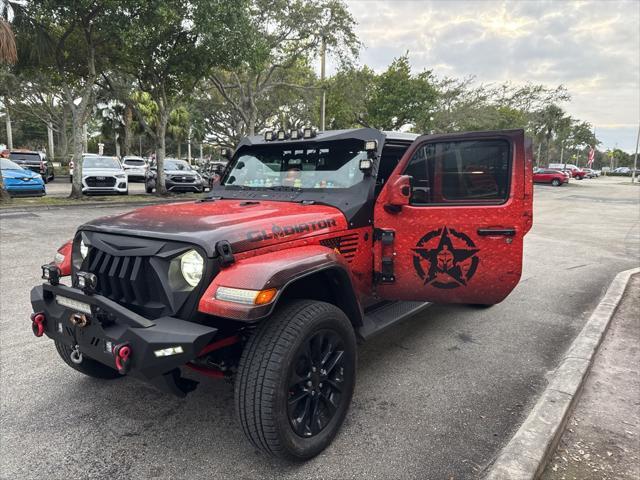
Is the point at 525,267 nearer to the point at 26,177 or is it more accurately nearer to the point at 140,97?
the point at 26,177

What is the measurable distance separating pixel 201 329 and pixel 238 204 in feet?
4.37

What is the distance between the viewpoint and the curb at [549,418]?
2.19 metres

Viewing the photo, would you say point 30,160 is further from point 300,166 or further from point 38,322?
point 38,322

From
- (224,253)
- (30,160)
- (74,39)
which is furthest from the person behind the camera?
(30,160)

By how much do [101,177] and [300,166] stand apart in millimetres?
13671

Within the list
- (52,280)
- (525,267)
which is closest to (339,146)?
(52,280)

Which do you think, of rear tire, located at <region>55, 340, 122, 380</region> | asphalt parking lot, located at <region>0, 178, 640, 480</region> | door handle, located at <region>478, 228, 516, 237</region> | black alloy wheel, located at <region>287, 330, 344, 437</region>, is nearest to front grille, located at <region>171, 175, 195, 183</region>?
asphalt parking lot, located at <region>0, 178, 640, 480</region>

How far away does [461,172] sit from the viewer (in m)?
3.35

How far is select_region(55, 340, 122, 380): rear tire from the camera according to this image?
2.84 meters

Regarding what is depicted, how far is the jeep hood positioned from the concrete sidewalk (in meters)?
1.89

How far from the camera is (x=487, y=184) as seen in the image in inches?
129

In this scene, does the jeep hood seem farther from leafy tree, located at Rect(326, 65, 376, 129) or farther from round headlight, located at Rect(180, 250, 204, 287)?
leafy tree, located at Rect(326, 65, 376, 129)

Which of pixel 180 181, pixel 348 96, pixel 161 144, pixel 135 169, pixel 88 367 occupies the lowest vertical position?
pixel 88 367

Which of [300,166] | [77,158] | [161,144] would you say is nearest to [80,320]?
[300,166]
